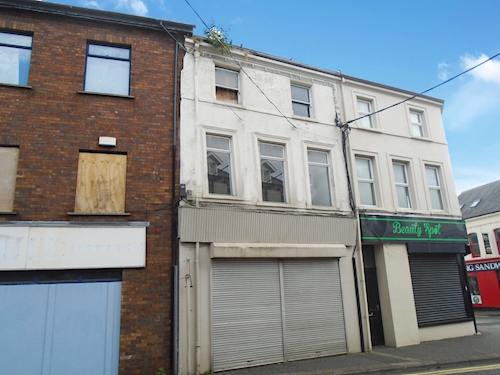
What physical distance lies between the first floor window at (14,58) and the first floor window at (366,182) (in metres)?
10.6

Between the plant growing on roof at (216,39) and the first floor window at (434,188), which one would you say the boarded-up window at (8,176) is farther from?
the first floor window at (434,188)

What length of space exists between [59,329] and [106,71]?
6.76 meters

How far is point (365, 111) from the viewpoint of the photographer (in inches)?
568

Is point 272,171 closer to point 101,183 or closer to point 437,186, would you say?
point 101,183

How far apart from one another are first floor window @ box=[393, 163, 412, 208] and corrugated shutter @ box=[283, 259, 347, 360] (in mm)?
4433

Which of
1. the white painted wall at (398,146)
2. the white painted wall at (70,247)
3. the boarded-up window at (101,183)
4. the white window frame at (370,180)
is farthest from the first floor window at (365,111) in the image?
the white painted wall at (70,247)

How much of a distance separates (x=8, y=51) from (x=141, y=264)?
6611 mm

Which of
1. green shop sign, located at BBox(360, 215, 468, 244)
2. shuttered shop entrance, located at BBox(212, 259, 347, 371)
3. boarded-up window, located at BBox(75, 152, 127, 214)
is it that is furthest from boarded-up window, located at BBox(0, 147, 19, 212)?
green shop sign, located at BBox(360, 215, 468, 244)

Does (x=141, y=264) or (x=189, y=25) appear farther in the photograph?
(x=189, y=25)

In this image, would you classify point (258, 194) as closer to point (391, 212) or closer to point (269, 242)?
point (269, 242)

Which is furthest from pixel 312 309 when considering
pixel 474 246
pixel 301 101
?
pixel 474 246

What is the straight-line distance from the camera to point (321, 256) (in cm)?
1108

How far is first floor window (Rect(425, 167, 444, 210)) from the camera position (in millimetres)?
14798

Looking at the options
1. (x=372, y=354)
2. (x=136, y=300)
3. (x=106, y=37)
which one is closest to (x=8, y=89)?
(x=106, y=37)
